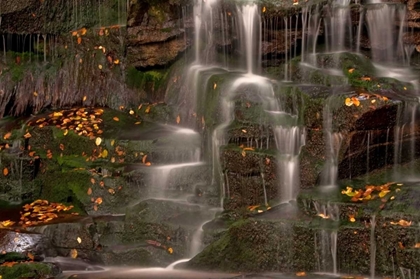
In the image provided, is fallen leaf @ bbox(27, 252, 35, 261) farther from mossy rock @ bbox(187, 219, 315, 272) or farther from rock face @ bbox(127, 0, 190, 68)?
rock face @ bbox(127, 0, 190, 68)

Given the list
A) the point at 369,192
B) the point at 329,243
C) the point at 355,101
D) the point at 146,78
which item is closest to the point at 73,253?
the point at 329,243

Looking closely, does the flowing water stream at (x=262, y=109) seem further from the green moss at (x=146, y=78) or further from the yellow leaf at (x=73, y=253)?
the green moss at (x=146, y=78)

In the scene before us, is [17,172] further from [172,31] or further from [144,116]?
[172,31]

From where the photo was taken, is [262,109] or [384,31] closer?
[262,109]

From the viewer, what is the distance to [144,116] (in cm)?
1125

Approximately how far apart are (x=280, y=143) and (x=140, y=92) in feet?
12.6

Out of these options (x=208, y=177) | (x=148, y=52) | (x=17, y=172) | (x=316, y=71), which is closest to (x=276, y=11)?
(x=316, y=71)

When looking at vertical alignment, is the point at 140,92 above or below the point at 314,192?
above

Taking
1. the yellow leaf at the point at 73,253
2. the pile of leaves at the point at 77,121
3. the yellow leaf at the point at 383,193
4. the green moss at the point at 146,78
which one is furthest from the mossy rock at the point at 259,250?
the green moss at the point at 146,78

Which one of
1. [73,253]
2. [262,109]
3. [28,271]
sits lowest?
[73,253]

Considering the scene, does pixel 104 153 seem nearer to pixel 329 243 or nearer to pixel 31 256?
pixel 31 256

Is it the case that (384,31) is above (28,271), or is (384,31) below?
above

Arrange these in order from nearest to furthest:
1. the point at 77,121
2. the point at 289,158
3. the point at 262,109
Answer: the point at 289,158
the point at 262,109
the point at 77,121

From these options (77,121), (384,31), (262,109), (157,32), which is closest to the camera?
(262,109)
